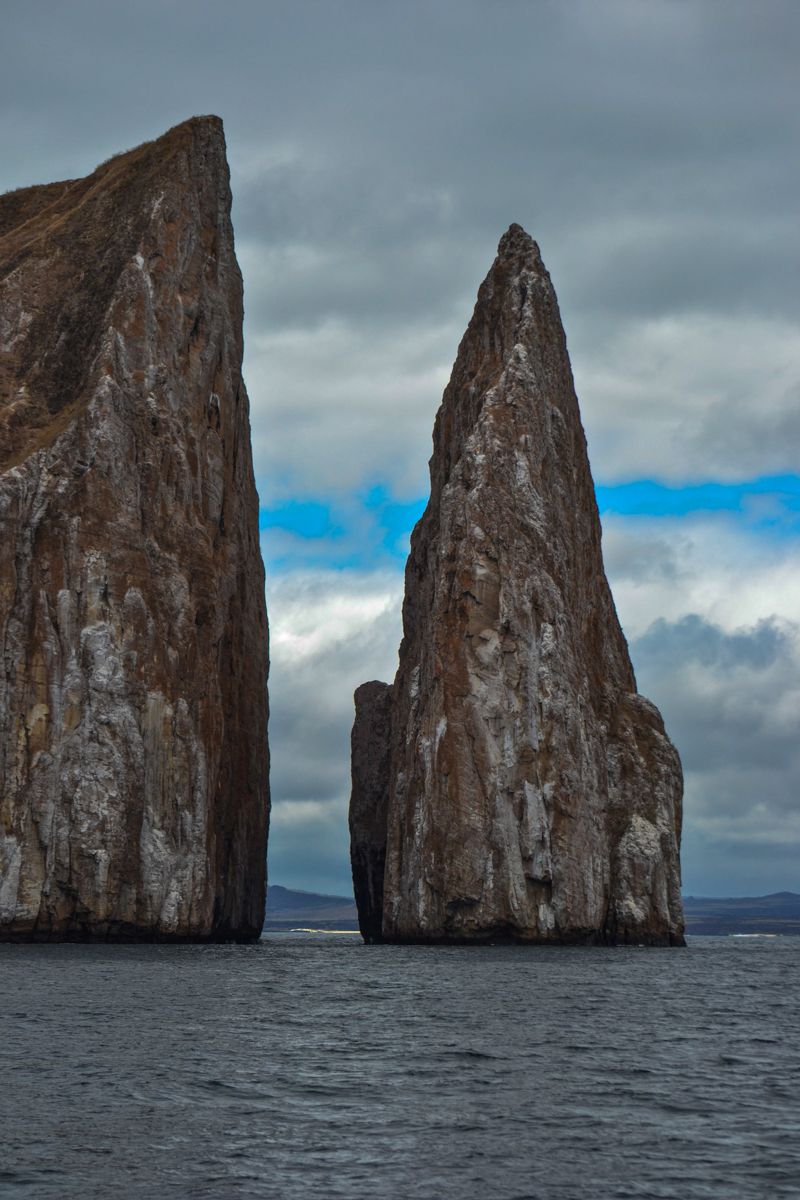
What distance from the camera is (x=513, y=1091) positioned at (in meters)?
28.9

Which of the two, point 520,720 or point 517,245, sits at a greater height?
point 517,245

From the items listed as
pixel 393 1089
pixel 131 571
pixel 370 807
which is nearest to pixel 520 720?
pixel 131 571

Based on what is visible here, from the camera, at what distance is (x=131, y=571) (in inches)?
3123

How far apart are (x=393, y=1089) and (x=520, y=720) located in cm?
5323

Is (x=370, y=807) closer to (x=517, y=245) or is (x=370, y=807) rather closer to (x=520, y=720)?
(x=520, y=720)

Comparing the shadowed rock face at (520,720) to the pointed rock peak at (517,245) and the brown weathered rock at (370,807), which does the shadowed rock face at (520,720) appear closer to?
the pointed rock peak at (517,245)

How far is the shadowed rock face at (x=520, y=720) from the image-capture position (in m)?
79.8

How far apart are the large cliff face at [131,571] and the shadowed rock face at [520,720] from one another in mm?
12481

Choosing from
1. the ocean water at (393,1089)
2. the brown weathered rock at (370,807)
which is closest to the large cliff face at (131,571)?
A: the brown weathered rock at (370,807)

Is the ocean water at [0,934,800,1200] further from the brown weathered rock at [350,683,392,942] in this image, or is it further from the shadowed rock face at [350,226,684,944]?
the brown weathered rock at [350,683,392,942]

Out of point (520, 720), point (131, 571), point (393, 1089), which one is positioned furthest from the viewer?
point (520, 720)

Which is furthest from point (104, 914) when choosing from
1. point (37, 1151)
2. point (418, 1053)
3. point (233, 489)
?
point (37, 1151)

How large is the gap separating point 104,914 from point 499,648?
2605 centimetres

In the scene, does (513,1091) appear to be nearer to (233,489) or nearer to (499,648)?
(499,648)
